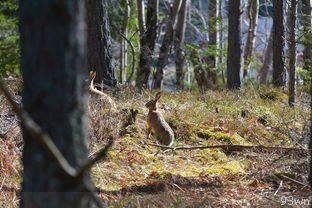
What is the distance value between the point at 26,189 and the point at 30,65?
21.0 inches

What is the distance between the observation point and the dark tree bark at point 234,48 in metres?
13.4

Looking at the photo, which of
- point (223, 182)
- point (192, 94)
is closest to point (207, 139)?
point (223, 182)

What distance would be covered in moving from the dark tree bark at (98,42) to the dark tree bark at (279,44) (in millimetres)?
4418

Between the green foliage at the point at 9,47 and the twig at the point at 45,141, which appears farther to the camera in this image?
the green foliage at the point at 9,47

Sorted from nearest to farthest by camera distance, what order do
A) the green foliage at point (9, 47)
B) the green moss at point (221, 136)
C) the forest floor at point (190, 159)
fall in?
1. the forest floor at point (190, 159)
2. the green moss at point (221, 136)
3. the green foliage at point (9, 47)

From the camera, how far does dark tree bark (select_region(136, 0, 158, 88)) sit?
45.6ft

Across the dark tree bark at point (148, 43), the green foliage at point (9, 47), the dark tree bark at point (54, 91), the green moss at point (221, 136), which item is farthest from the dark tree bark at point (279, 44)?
the dark tree bark at point (54, 91)

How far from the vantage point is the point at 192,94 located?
438 inches

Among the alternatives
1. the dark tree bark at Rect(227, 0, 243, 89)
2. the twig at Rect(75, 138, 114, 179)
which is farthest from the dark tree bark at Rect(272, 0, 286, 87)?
the twig at Rect(75, 138, 114, 179)

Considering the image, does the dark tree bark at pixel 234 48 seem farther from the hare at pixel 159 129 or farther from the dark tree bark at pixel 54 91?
the dark tree bark at pixel 54 91

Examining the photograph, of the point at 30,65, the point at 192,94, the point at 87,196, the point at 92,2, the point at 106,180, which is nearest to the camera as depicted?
the point at 30,65

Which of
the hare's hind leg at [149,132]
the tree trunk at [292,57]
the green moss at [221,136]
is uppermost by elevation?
the tree trunk at [292,57]

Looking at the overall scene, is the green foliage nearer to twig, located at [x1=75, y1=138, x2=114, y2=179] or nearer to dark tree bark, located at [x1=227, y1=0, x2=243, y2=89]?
dark tree bark, located at [x1=227, y1=0, x2=243, y2=89]

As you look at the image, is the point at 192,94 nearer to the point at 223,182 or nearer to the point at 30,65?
the point at 223,182
